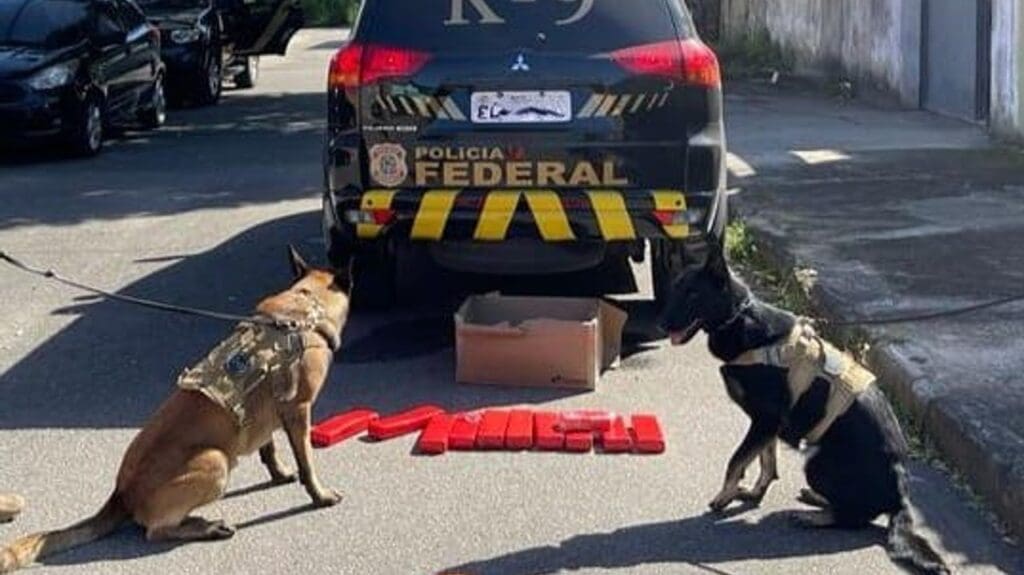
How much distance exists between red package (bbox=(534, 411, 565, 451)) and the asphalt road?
0.10 metres

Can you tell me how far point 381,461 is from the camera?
256 inches

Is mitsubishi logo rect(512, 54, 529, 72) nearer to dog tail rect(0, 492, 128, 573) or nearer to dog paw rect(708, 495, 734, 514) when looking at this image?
dog paw rect(708, 495, 734, 514)

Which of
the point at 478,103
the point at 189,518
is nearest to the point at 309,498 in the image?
the point at 189,518

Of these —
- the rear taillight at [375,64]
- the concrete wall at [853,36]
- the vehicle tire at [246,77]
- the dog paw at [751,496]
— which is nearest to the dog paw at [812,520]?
the dog paw at [751,496]

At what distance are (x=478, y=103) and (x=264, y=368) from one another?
244cm

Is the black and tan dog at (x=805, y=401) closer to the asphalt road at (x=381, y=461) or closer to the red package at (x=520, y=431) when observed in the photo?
the asphalt road at (x=381, y=461)

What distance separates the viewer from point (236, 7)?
2442 cm

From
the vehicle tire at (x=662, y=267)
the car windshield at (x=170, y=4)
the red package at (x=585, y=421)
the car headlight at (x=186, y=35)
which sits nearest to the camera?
the red package at (x=585, y=421)

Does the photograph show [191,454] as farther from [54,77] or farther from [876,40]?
[876,40]

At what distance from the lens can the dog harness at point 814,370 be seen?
18.0 feet

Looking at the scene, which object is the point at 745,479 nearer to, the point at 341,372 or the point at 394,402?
the point at 394,402

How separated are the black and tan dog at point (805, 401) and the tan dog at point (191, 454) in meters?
1.27

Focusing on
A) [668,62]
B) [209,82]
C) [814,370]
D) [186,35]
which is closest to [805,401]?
[814,370]

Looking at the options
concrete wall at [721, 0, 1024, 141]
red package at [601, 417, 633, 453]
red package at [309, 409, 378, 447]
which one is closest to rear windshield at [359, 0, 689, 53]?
red package at [309, 409, 378, 447]
